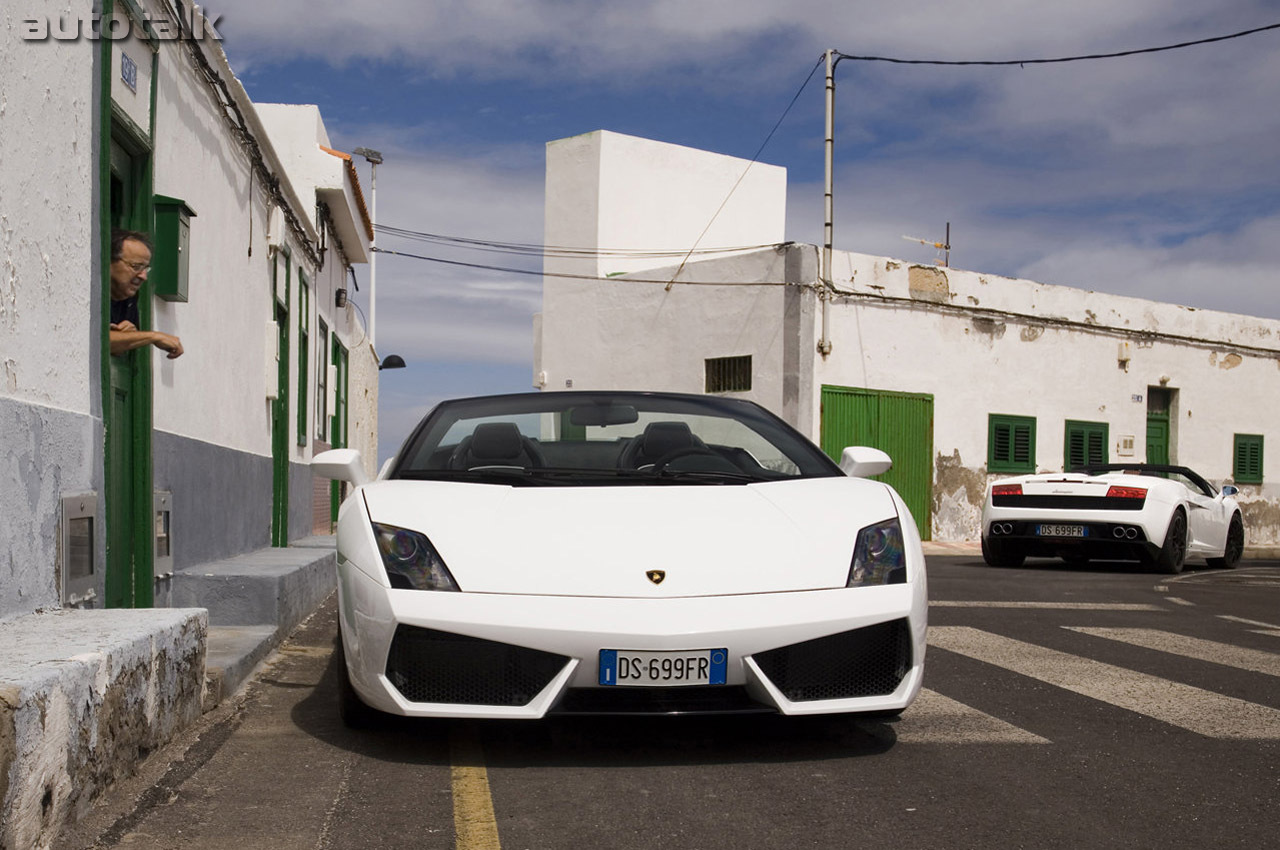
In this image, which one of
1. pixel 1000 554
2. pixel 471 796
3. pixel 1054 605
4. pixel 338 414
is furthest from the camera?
pixel 338 414

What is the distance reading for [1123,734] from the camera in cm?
459

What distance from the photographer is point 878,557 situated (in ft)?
13.9

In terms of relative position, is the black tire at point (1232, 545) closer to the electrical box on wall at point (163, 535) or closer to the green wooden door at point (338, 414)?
the green wooden door at point (338, 414)

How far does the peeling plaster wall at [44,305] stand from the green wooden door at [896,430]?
17.4m

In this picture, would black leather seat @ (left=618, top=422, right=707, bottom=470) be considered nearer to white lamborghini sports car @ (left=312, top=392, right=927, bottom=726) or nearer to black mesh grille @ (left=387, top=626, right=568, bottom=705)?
white lamborghini sports car @ (left=312, top=392, right=927, bottom=726)

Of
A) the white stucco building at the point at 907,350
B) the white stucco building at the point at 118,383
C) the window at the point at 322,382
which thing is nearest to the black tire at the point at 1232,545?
the white stucco building at the point at 907,350

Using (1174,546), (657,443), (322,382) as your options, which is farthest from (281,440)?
(1174,546)

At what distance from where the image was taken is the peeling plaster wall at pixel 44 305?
4.29m

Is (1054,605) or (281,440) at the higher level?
(281,440)

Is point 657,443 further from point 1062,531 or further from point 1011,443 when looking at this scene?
point 1011,443

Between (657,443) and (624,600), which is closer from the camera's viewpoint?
(624,600)

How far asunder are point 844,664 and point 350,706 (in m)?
1.64

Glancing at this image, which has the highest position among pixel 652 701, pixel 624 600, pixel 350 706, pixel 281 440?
pixel 281 440

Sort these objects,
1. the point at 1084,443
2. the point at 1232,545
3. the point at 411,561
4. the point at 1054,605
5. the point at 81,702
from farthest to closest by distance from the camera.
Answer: the point at 1084,443
the point at 1232,545
the point at 1054,605
the point at 411,561
the point at 81,702
